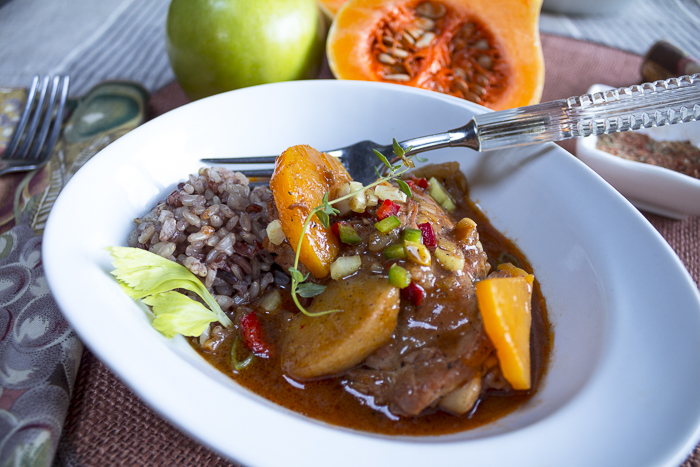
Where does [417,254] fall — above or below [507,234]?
above

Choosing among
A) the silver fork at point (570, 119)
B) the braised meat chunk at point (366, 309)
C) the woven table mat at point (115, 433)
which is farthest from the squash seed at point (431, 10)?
the woven table mat at point (115, 433)

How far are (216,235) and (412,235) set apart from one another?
1169 mm

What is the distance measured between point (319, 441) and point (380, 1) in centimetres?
366

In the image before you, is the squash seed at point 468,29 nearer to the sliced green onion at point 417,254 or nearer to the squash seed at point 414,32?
the squash seed at point 414,32

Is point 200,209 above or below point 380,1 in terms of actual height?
below

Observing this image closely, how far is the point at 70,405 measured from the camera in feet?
7.41

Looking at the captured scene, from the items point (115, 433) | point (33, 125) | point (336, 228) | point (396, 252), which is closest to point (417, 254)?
point (396, 252)

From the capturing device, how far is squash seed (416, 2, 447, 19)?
4.23 metres

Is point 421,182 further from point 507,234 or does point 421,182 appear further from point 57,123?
point 57,123

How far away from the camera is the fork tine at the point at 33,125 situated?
384cm

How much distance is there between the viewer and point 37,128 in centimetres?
401

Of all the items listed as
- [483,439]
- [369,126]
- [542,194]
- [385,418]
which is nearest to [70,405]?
[385,418]

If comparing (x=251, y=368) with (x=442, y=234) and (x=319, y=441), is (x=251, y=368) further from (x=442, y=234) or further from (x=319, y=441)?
(x=442, y=234)

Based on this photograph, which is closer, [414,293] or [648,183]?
[414,293]
